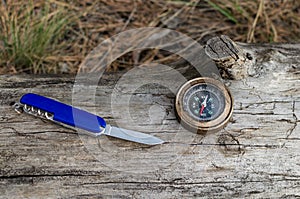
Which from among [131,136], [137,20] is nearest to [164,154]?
[131,136]

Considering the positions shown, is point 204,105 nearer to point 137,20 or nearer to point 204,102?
point 204,102

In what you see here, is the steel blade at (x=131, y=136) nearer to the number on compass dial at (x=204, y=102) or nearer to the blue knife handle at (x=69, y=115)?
the blue knife handle at (x=69, y=115)

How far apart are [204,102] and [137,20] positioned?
5.29 feet

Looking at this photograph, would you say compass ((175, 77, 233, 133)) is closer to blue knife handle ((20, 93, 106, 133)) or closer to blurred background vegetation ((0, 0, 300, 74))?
blue knife handle ((20, 93, 106, 133))

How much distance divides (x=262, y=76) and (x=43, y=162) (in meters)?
1.18

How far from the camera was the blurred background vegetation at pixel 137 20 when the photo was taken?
3.41m

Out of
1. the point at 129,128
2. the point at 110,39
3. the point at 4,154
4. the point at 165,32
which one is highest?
the point at 165,32

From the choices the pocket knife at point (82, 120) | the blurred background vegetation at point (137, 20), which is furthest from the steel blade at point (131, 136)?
the blurred background vegetation at point (137, 20)

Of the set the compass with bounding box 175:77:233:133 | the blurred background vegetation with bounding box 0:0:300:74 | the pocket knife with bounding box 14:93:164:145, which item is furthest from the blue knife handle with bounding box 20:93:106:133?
the blurred background vegetation with bounding box 0:0:300:74

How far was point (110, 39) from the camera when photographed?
359cm

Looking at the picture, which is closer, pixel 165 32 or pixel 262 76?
pixel 262 76

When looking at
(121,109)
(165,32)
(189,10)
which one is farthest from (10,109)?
(189,10)

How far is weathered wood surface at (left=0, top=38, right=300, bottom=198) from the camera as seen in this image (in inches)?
86.6

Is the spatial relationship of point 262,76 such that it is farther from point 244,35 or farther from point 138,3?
point 138,3
